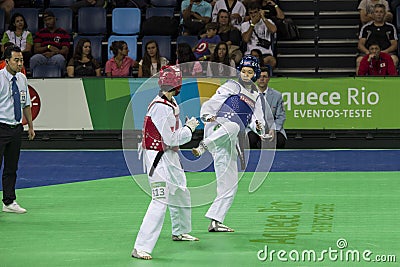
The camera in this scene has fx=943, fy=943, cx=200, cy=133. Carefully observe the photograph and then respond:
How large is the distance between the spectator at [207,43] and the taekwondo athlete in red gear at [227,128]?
8236 mm

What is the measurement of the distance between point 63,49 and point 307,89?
552 cm

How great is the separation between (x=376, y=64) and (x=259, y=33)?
266cm

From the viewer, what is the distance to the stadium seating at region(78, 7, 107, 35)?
2122cm

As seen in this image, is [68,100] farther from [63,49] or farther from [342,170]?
[342,170]

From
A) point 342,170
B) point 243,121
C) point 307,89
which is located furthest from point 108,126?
point 243,121

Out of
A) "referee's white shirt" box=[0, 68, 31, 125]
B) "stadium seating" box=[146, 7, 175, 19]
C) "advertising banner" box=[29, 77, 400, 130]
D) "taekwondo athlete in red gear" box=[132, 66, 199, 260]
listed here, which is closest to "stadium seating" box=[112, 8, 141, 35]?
"stadium seating" box=[146, 7, 175, 19]

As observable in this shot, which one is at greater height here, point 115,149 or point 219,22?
point 219,22

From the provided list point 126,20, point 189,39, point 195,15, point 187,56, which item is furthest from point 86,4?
point 187,56

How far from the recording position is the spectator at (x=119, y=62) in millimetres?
19250

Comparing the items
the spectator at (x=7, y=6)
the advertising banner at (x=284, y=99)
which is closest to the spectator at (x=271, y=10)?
the advertising banner at (x=284, y=99)

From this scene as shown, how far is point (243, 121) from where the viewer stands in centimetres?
1082

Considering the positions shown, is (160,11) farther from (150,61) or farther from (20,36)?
(20,36)

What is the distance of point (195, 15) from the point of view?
2052 centimetres

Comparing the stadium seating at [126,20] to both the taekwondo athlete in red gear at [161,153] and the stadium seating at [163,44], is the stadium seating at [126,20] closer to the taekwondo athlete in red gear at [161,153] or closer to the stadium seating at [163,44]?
the stadium seating at [163,44]
